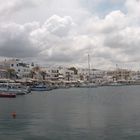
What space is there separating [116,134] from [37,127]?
339 inches

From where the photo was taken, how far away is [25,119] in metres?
46.9

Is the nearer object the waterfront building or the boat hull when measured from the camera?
the boat hull

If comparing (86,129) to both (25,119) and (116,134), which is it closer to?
(116,134)

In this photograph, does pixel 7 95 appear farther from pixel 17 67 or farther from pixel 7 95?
pixel 17 67

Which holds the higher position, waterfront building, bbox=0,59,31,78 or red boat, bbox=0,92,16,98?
waterfront building, bbox=0,59,31,78

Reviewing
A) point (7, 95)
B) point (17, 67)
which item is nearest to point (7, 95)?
point (7, 95)

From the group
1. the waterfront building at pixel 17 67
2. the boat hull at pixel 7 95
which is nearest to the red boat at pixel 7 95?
the boat hull at pixel 7 95

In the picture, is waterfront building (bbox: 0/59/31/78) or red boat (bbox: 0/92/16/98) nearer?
red boat (bbox: 0/92/16/98)

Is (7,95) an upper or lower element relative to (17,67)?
lower

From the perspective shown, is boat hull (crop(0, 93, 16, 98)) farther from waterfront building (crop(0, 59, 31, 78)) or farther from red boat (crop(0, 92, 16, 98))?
waterfront building (crop(0, 59, 31, 78))

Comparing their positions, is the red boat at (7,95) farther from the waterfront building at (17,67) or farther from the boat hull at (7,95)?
the waterfront building at (17,67)

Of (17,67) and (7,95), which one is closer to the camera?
(7,95)

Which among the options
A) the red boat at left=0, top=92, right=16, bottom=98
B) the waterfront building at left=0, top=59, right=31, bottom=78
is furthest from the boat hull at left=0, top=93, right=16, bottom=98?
the waterfront building at left=0, top=59, right=31, bottom=78

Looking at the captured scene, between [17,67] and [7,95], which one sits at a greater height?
[17,67]
